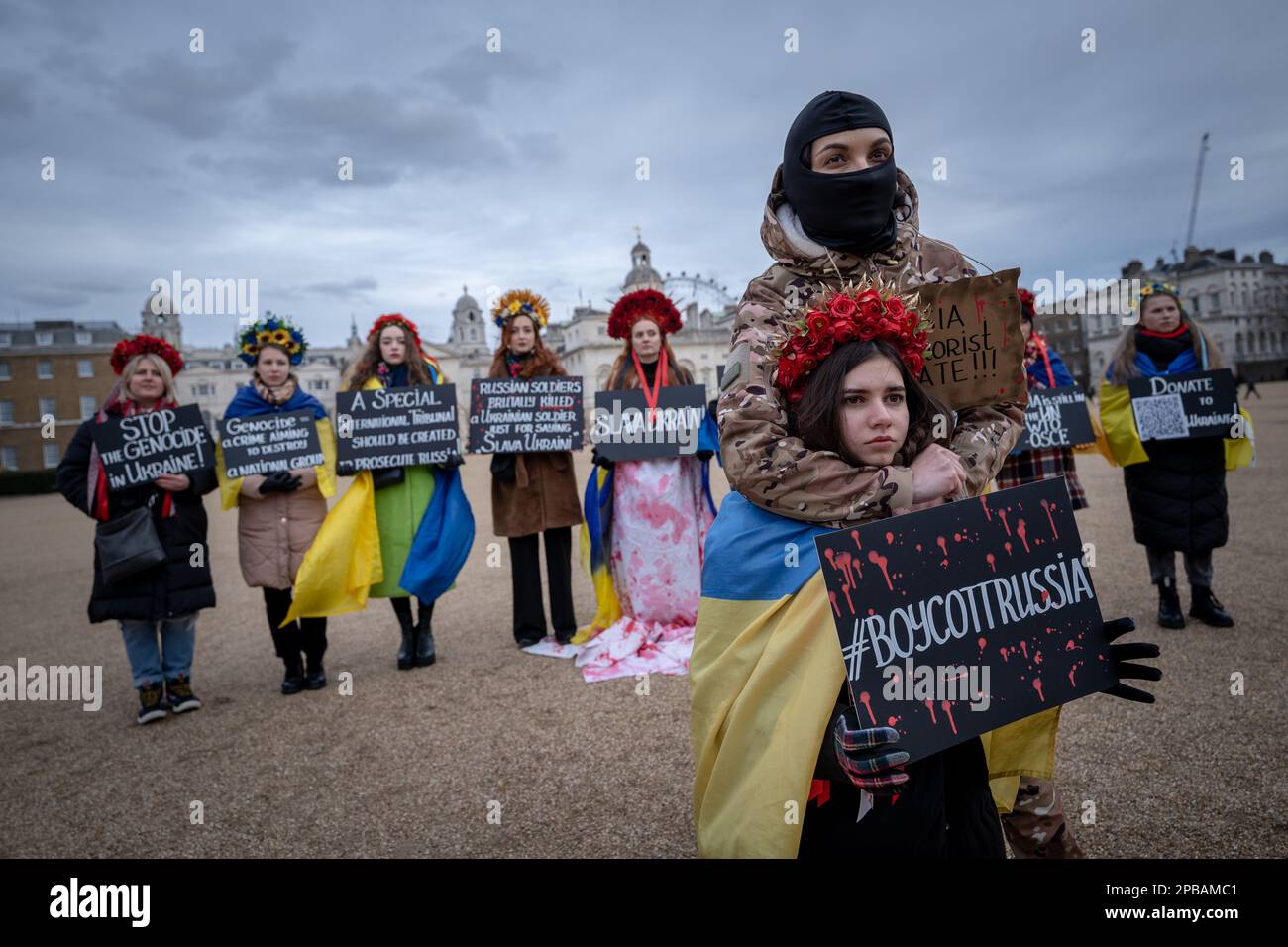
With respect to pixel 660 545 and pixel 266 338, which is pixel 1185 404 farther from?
pixel 266 338

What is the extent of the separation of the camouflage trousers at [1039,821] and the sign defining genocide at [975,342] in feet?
4.16

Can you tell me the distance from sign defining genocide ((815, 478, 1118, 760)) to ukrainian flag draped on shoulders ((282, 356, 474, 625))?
493 cm

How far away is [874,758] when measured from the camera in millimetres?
1703

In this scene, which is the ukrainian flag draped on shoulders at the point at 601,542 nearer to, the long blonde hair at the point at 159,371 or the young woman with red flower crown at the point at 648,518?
the young woman with red flower crown at the point at 648,518

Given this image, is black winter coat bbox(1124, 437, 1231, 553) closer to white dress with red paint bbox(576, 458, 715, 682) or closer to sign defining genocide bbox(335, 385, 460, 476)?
white dress with red paint bbox(576, 458, 715, 682)

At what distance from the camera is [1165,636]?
5465mm

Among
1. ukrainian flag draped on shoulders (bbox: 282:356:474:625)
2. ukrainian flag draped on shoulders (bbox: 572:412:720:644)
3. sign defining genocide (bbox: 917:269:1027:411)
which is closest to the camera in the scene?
sign defining genocide (bbox: 917:269:1027:411)

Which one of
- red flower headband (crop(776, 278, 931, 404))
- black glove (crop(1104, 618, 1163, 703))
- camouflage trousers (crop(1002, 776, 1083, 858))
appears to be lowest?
camouflage trousers (crop(1002, 776, 1083, 858))

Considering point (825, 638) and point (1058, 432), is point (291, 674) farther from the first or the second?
point (1058, 432)

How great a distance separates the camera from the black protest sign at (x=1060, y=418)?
576cm

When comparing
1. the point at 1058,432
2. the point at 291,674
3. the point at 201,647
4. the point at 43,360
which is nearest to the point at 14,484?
the point at 43,360

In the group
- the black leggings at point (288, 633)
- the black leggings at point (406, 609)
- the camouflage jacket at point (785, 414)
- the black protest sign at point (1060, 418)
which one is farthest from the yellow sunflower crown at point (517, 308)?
the camouflage jacket at point (785, 414)

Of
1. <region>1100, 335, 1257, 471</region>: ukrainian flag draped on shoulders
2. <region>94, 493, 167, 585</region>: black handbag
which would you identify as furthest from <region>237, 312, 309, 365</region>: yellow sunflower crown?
<region>1100, 335, 1257, 471</region>: ukrainian flag draped on shoulders

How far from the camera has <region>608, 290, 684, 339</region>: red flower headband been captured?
21.3ft
